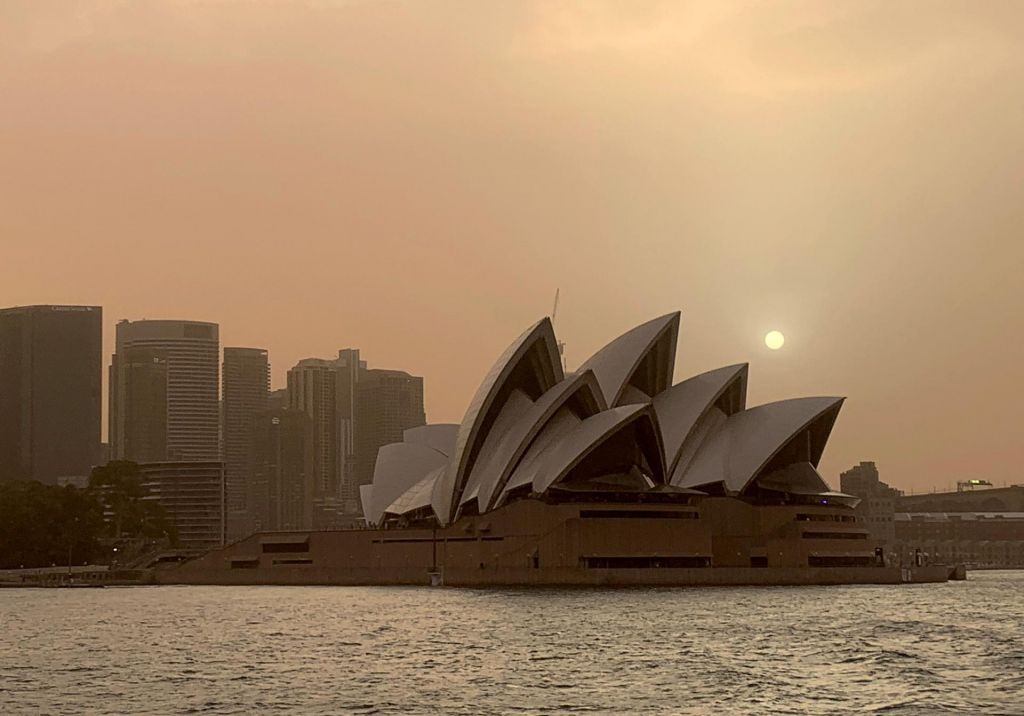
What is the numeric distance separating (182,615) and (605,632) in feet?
83.2

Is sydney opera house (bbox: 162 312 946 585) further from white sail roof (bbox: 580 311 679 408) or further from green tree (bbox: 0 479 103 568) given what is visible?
green tree (bbox: 0 479 103 568)

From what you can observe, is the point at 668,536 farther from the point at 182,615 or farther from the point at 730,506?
the point at 182,615

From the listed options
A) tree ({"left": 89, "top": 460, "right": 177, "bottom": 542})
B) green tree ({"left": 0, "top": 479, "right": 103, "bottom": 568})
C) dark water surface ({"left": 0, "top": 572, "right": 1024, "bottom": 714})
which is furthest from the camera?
tree ({"left": 89, "top": 460, "right": 177, "bottom": 542})

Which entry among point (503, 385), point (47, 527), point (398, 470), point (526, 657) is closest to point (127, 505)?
point (47, 527)

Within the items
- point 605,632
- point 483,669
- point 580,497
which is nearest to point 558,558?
point 580,497

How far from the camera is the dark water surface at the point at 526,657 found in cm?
3888

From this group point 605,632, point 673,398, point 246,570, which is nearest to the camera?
point 605,632

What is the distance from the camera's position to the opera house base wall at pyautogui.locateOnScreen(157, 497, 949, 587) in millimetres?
96625

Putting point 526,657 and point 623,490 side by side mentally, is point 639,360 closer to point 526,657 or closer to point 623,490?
point 623,490

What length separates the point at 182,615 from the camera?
243ft

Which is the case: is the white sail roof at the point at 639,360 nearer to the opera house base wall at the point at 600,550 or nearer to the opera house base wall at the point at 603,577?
the opera house base wall at the point at 600,550

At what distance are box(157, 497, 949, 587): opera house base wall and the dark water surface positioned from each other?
14.2m

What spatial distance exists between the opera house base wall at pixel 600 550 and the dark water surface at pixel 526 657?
14209mm

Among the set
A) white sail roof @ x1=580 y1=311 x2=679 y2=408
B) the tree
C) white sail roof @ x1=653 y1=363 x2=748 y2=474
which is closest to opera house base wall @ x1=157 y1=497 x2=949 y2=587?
white sail roof @ x1=653 y1=363 x2=748 y2=474
